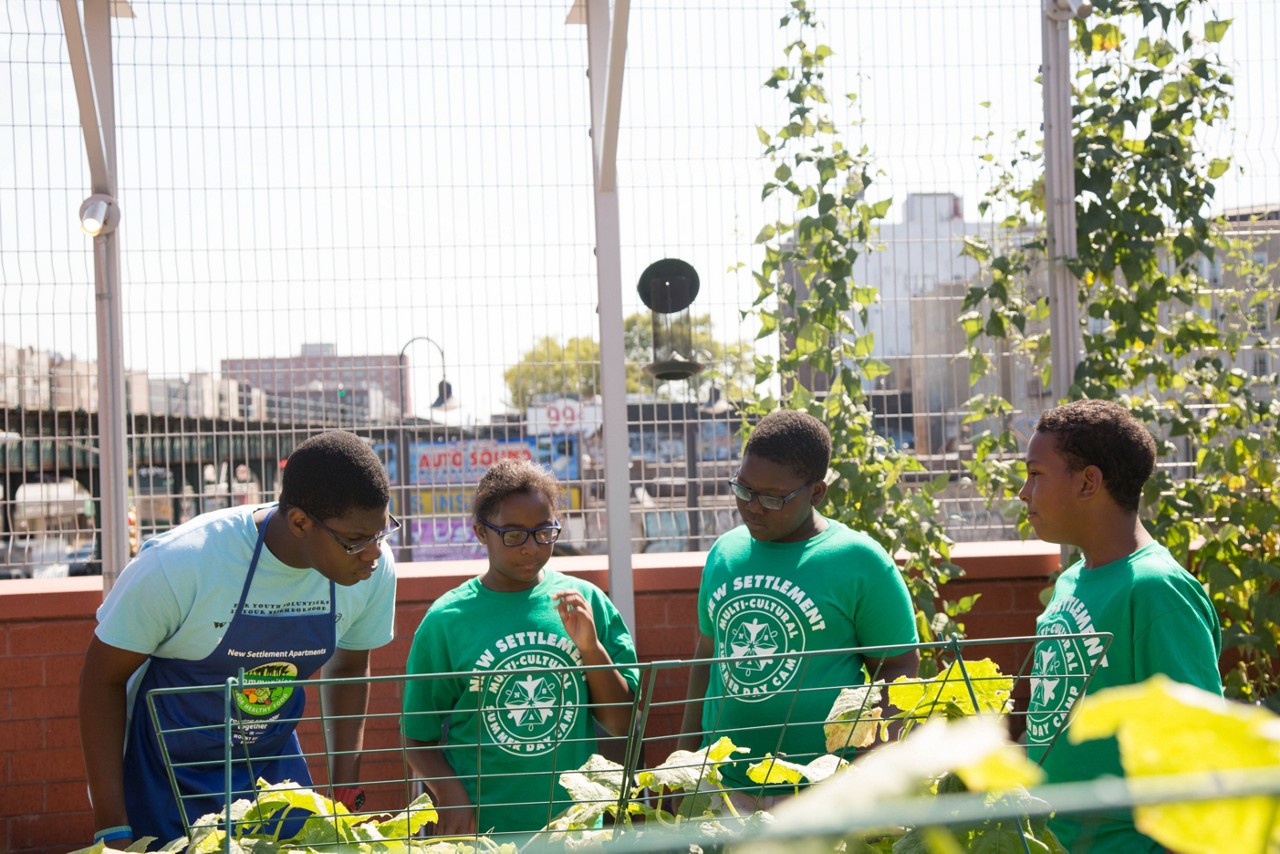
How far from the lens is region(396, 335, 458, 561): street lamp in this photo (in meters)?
4.52

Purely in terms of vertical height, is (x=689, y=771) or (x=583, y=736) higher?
(x=689, y=771)

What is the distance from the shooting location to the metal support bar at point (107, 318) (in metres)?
3.81

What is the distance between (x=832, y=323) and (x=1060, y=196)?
0.94 meters

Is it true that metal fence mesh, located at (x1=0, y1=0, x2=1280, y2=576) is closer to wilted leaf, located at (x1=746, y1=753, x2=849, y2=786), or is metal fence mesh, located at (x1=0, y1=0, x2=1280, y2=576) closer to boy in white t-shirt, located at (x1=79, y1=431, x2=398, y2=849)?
boy in white t-shirt, located at (x1=79, y1=431, x2=398, y2=849)

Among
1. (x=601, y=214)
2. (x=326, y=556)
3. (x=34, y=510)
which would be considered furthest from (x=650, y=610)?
(x=34, y=510)

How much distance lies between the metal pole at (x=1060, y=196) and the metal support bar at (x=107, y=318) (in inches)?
127

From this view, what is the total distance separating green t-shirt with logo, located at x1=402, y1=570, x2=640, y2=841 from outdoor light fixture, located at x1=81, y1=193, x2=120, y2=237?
1.68 metres

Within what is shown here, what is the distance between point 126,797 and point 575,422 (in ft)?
8.03

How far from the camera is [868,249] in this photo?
4.54 m

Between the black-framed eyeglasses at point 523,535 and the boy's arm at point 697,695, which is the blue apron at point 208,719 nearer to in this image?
the black-framed eyeglasses at point 523,535

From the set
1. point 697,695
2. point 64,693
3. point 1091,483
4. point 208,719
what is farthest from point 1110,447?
point 64,693

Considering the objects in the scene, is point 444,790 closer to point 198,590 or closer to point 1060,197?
point 198,590

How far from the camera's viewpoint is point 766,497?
306 centimetres

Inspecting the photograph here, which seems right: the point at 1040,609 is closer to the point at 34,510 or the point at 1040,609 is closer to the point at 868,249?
the point at 868,249
